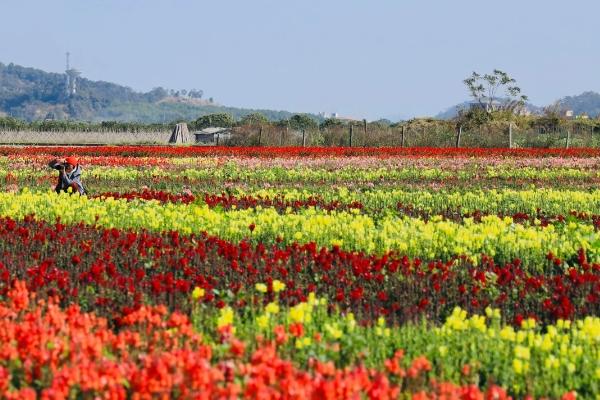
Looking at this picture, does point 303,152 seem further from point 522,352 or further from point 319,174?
point 522,352

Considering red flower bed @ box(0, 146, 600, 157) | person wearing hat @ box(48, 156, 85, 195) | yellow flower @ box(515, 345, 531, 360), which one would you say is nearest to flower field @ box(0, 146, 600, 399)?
yellow flower @ box(515, 345, 531, 360)

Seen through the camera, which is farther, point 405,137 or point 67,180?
point 405,137

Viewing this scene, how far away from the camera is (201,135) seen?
218 ft

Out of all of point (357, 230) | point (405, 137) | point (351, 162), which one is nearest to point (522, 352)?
point (357, 230)

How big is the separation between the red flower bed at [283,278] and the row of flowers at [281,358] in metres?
0.55

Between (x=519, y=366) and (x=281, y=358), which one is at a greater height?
(x=519, y=366)

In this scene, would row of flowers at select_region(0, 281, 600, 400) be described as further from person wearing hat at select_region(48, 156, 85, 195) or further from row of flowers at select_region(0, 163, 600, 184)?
row of flowers at select_region(0, 163, 600, 184)

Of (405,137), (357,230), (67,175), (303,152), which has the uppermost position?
(405,137)

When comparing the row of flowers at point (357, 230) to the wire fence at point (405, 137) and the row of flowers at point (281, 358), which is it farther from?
the wire fence at point (405, 137)

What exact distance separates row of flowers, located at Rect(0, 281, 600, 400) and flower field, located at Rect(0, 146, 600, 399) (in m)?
0.01

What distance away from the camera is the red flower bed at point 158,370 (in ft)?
13.8

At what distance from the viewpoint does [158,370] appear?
14.0 feet

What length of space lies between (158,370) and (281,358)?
1.14 m

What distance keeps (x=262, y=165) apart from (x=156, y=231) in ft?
43.9
